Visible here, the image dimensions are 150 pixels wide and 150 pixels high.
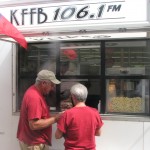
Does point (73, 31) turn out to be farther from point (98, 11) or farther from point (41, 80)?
point (41, 80)

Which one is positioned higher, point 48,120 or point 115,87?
point 115,87

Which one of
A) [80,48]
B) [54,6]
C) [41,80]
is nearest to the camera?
[41,80]

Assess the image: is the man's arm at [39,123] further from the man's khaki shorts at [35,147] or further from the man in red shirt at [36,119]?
the man's khaki shorts at [35,147]

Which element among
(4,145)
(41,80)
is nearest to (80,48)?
(41,80)

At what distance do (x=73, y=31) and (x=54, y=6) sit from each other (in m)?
0.51

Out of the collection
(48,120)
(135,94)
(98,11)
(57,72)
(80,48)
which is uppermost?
(98,11)

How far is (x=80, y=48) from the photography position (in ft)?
16.2

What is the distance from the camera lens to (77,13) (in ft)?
14.7

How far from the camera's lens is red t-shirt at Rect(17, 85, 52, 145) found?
404 centimetres

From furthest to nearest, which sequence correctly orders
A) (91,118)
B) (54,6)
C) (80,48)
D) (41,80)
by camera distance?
(80,48) < (54,6) < (41,80) < (91,118)

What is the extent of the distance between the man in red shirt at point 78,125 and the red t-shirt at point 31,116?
376 mm

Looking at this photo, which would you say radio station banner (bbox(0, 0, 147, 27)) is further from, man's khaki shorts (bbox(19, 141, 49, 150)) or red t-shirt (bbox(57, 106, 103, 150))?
man's khaki shorts (bbox(19, 141, 49, 150))

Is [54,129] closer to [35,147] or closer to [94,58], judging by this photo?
[35,147]

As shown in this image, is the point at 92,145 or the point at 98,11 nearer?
the point at 92,145
